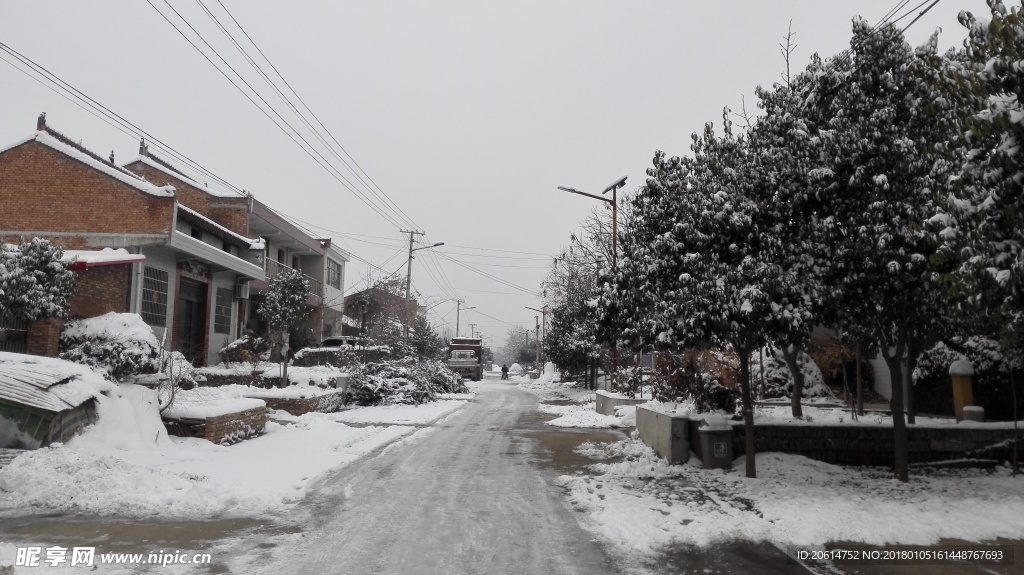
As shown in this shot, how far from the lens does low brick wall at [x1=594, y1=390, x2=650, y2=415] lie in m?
19.7

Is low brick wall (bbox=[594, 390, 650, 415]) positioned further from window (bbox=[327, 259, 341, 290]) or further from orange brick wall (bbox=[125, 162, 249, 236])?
window (bbox=[327, 259, 341, 290])

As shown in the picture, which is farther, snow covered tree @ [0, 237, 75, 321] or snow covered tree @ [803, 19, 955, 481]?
snow covered tree @ [0, 237, 75, 321]

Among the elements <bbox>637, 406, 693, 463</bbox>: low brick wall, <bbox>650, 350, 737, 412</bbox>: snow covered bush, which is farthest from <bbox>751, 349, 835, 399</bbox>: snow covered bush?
<bbox>637, 406, 693, 463</bbox>: low brick wall

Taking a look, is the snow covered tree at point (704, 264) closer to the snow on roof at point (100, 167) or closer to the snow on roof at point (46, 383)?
the snow on roof at point (46, 383)

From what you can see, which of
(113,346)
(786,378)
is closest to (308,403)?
(113,346)

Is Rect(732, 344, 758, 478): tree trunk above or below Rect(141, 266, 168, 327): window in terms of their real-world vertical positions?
below

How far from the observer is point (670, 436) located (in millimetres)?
11180

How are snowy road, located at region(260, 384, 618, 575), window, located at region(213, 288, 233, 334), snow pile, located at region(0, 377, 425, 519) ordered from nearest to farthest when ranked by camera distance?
snowy road, located at region(260, 384, 618, 575), snow pile, located at region(0, 377, 425, 519), window, located at region(213, 288, 233, 334)

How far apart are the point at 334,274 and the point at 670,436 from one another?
37.4 m

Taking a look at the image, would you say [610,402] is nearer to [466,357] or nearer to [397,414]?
[397,414]

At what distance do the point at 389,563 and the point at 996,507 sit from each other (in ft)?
22.3

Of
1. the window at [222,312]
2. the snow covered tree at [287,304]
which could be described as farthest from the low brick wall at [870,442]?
the window at [222,312]

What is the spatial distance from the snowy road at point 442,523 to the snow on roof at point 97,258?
863 cm

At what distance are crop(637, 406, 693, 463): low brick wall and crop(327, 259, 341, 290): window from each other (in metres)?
34.6
